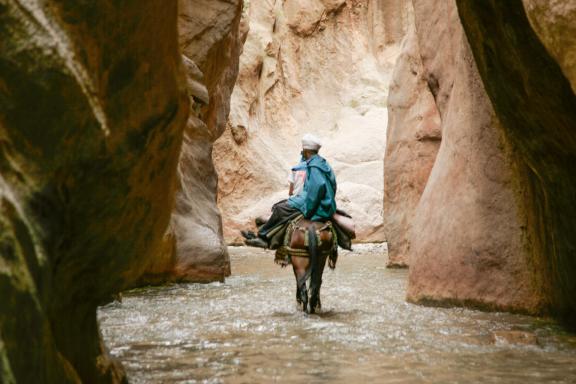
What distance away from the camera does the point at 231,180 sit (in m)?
33.8

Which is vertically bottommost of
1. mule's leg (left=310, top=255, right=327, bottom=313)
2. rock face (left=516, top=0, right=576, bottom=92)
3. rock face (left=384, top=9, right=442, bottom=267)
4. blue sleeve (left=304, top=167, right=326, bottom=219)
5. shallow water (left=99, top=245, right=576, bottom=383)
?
shallow water (left=99, top=245, right=576, bottom=383)

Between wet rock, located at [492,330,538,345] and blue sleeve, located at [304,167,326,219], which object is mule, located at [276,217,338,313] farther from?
wet rock, located at [492,330,538,345]

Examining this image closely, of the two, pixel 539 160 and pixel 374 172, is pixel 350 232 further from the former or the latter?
pixel 374 172

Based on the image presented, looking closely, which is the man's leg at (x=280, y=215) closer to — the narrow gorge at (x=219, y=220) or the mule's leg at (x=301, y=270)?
the mule's leg at (x=301, y=270)

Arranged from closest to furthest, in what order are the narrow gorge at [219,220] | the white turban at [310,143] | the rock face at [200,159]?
the narrow gorge at [219,220], the white turban at [310,143], the rock face at [200,159]

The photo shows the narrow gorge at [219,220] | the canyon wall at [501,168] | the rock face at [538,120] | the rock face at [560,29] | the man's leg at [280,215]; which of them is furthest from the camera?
the man's leg at [280,215]

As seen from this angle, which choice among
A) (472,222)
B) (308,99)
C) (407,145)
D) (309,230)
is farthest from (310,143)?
(308,99)

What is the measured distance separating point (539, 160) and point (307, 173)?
118 inches

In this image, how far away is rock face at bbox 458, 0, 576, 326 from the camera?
639 cm

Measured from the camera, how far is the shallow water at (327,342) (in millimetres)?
5578

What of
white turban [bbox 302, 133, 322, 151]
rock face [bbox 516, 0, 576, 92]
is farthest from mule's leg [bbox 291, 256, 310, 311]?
rock face [bbox 516, 0, 576, 92]

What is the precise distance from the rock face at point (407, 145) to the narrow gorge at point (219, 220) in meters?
0.05

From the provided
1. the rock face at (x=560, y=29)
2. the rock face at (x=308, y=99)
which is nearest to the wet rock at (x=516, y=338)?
the rock face at (x=560, y=29)

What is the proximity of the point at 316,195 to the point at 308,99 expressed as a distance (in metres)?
33.0
